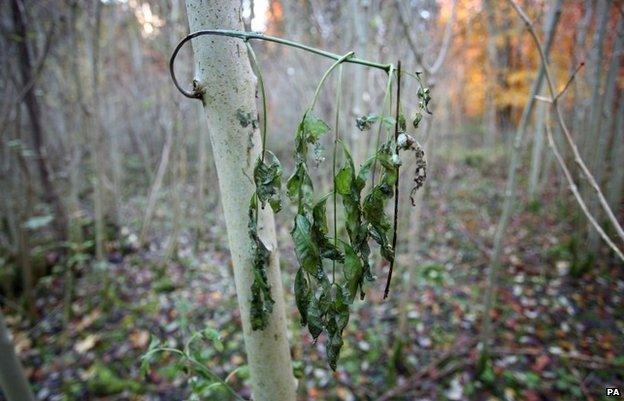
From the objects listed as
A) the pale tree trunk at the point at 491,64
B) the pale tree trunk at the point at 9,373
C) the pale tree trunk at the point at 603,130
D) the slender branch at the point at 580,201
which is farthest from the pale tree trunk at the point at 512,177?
the pale tree trunk at the point at 491,64

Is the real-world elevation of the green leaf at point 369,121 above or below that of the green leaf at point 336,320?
above

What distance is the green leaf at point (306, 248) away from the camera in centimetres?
58

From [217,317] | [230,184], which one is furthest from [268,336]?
[217,317]

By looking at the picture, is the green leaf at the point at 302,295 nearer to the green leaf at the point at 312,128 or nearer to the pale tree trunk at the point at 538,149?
the green leaf at the point at 312,128

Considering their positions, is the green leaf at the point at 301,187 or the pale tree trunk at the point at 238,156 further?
the pale tree trunk at the point at 238,156

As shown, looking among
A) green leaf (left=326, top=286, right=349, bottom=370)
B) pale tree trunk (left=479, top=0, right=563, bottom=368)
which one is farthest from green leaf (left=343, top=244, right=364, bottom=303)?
pale tree trunk (left=479, top=0, right=563, bottom=368)

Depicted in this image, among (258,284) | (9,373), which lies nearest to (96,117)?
(9,373)

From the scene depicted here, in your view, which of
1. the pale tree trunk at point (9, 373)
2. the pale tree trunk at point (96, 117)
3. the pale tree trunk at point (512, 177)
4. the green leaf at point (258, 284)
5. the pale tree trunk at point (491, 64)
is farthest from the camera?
the pale tree trunk at point (491, 64)

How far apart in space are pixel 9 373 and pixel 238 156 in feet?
4.24

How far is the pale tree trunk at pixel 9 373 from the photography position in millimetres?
1226

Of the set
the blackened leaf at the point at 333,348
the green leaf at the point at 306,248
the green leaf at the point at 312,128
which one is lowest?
the blackened leaf at the point at 333,348

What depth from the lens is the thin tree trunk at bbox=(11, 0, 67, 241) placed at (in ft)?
10.1

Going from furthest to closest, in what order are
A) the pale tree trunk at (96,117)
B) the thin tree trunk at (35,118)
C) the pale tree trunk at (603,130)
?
the pale tree trunk at (603,130) < the pale tree trunk at (96,117) < the thin tree trunk at (35,118)

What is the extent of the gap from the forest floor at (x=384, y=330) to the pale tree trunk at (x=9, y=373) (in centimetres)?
68
